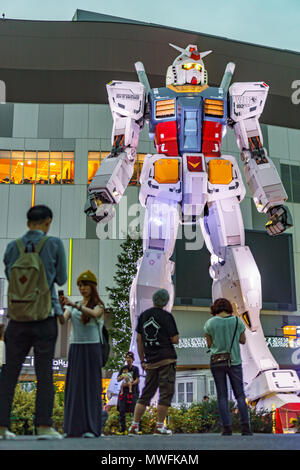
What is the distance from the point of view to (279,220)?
8773 millimetres

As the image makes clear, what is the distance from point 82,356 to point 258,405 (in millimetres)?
4932

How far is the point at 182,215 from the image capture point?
9297 millimetres

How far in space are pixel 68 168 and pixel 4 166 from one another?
286 centimetres

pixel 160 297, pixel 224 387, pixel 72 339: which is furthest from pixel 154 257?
pixel 72 339

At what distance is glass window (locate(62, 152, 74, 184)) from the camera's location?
25156mm

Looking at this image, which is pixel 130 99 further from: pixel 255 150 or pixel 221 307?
pixel 221 307

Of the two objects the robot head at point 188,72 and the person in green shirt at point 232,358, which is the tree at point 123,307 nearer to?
the robot head at point 188,72

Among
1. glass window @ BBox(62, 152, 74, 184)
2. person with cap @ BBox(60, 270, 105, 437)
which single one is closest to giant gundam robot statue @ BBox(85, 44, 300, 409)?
person with cap @ BBox(60, 270, 105, 437)

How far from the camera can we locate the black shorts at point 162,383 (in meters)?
5.56

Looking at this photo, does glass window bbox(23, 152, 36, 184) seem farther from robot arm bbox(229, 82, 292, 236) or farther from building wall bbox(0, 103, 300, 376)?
robot arm bbox(229, 82, 292, 236)

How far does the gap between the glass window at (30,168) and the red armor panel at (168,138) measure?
16649 mm

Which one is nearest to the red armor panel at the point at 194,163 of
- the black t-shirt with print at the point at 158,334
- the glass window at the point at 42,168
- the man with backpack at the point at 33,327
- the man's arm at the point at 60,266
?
the black t-shirt with print at the point at 158,334
